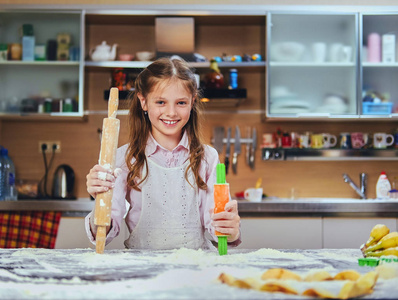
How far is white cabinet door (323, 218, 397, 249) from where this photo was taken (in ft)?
9.53

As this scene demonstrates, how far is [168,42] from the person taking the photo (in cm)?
330

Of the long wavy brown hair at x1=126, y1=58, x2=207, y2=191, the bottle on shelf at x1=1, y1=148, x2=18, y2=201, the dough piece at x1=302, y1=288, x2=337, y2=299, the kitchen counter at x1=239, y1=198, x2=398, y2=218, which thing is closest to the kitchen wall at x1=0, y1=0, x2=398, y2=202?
the bottle on shelf at x1=1, y1=148, x2=18, y2=201

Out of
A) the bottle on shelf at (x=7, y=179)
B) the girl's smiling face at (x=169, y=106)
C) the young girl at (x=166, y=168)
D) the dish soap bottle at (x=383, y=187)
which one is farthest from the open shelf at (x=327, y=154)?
the girl's smiling face at (x=169, y=106)

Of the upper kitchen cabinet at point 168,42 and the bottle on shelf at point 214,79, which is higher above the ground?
the upper kitchen cabinet at point 168,42

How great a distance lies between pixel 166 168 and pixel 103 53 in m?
1.87

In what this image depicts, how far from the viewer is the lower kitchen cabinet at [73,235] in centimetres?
288

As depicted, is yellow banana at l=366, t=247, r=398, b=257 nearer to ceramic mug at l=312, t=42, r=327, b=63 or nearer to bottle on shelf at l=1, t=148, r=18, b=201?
ceramic mug at l=312, t=42, r=327, b=63

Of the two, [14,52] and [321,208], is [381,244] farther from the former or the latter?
[14,52]

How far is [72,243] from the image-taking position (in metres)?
2.89

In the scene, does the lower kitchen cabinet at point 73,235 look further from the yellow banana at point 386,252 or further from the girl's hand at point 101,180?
the yellow banana at point 386,252

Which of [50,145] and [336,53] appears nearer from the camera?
[336,53]

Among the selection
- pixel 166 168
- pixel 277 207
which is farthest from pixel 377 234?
pixel 277 207

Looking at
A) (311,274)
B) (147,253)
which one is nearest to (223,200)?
(147,253)

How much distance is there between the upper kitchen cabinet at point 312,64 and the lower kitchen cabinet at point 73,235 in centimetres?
119
